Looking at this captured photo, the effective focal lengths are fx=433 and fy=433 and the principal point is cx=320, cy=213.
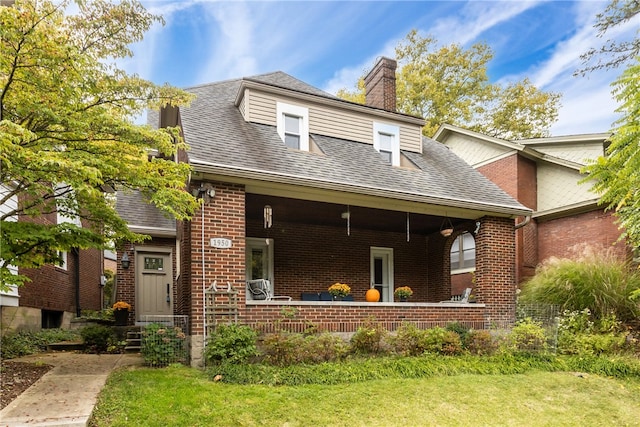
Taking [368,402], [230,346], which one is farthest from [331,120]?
[368,402]

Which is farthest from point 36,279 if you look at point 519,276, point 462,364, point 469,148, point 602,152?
point 602,152

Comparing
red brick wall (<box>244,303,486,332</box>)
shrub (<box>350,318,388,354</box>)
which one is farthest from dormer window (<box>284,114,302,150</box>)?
shrub (<box>350,318,388,354</box>)

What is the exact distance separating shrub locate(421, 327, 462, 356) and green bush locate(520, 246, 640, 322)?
128 inches

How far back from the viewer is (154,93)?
6.41m

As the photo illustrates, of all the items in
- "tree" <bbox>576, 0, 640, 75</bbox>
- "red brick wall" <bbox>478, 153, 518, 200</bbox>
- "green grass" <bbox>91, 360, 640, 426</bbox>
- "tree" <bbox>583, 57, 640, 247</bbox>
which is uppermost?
"tree" <bbox>576, 0, 640, 75</bbox>

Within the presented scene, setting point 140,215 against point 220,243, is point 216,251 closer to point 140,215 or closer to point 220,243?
point 220,243

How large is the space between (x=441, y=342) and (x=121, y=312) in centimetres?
794

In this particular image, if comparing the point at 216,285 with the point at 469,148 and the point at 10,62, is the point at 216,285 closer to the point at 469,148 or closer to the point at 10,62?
the point at 10,62

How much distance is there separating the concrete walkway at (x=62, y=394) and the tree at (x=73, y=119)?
1471mm

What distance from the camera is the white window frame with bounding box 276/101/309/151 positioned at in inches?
400

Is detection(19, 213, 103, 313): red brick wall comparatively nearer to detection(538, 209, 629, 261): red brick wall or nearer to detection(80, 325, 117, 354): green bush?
detection(80, 325, 117, 354): green bush

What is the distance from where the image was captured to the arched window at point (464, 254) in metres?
15.9

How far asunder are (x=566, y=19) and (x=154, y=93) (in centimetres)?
1060

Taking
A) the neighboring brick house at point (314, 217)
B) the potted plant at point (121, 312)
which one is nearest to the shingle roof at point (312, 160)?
the neighboring brick house at point (314, 217)
